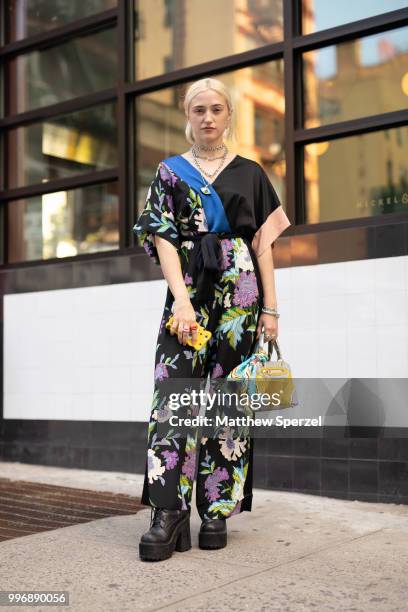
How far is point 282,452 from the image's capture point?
17.1 ft

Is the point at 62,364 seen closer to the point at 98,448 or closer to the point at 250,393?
the point at 98,448

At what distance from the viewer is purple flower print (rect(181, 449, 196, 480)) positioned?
3.53 metres

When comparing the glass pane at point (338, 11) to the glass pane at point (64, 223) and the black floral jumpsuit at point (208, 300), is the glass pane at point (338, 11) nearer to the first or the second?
the glass pane at point (64, 223)

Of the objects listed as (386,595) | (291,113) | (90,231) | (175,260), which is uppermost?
(291,113)

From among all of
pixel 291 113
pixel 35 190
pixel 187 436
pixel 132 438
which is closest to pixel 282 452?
pixel 132 438

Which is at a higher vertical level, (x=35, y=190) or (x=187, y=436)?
(x=35, y=190)

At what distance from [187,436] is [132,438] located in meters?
2.51

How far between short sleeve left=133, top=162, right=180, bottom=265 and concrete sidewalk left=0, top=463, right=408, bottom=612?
132 centimetres

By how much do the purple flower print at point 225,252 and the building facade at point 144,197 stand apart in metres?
1.61

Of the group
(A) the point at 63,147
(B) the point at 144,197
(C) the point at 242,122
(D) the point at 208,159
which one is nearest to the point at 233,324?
(D) the point at 208,159

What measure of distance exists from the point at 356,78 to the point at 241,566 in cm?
341

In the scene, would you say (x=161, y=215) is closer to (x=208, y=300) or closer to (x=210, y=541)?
(x=208, y=300)

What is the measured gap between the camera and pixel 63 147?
6980 millimetres

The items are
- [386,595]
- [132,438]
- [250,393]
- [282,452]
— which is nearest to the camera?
[386,595]
